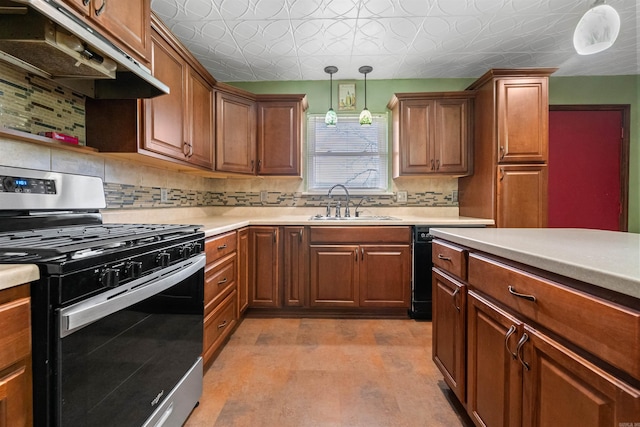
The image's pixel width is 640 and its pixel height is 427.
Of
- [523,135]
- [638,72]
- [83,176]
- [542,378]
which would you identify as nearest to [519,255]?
[542,378]

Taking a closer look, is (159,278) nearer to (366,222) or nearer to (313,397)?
(313,397)

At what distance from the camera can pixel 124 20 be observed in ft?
4.57

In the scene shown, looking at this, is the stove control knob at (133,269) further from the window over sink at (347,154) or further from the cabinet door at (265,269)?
the window over sink at (347,154)

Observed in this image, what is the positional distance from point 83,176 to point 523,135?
10.6ft

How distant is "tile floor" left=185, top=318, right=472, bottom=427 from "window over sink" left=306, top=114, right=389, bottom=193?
1.59m

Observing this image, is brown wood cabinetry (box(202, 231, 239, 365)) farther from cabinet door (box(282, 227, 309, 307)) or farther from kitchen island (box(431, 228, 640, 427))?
kitchen island (box(431, 228, 640, 427))

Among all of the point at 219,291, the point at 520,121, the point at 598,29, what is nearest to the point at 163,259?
the point at 219,291

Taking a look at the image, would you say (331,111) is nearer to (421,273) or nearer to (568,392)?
(421,273)

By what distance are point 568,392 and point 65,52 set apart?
77.0 inches

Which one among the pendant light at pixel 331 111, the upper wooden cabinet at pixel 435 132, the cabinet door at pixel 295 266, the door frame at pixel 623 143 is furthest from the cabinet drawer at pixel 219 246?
the door frame at pixel 623 143

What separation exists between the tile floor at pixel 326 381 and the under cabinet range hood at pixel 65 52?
5.42ft

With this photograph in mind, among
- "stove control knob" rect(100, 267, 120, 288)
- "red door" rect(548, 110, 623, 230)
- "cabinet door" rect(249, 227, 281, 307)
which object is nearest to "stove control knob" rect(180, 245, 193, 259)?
"stove control knob" rect(100, 267, 120, 288)

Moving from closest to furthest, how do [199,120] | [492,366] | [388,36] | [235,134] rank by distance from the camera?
[492,366] < [199,120] < [388,36] < [235,134]

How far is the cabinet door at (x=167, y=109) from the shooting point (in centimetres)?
Result: 171
